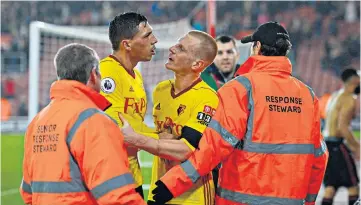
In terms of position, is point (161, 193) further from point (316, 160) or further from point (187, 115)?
point (316, 160)

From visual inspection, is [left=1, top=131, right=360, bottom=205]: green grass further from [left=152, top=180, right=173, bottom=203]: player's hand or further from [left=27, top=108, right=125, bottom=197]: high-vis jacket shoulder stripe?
[left=27, top=108, right=125, bottom=197]: high-vis jacket shoulder stripe

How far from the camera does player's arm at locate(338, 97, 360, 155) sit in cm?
1018

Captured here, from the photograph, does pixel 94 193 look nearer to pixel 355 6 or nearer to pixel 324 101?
pixel 324 101

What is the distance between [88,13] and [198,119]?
26.8m

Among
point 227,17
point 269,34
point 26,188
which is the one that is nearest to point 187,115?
point 269,34

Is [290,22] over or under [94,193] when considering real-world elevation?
over

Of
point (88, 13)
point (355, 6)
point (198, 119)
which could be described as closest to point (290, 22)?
point (355, 6)

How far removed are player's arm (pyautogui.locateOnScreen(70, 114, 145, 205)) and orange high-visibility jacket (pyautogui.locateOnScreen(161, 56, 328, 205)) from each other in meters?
0.82

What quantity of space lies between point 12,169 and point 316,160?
11.9 metres

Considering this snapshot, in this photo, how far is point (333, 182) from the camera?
10250mm

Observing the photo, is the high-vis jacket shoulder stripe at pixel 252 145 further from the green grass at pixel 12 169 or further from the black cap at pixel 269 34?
the green grass at pixel 12 169

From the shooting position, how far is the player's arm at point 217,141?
455 centimetres

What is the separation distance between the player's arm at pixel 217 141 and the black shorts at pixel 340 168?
5781mm

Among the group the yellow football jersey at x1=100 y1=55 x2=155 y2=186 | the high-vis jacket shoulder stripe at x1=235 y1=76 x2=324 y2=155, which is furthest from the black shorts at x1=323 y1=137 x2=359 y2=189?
the high-vis jacket shoulder stripe at x1=235 y1=76 x2=324 y2=155
